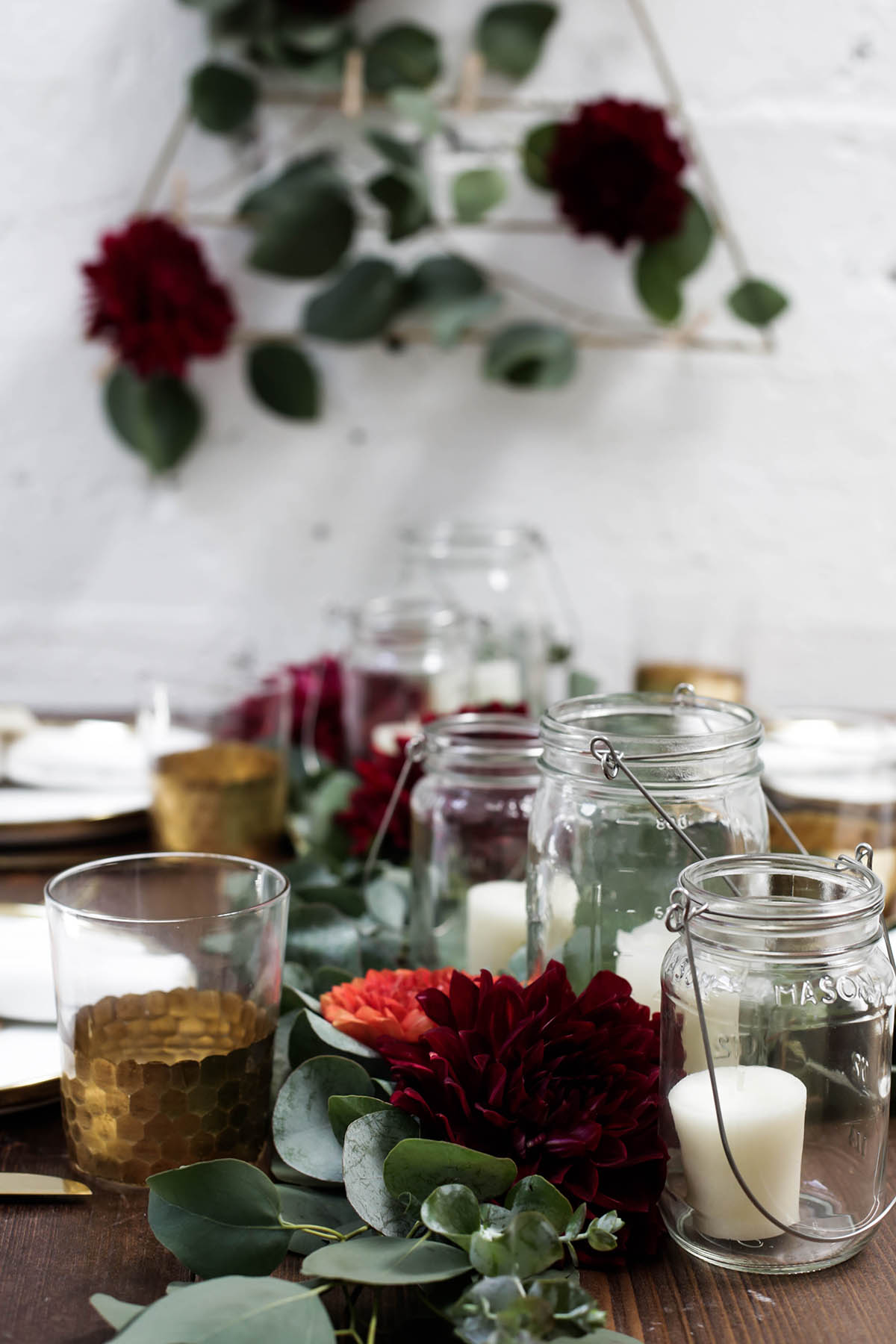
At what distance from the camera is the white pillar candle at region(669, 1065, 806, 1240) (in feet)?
1.27

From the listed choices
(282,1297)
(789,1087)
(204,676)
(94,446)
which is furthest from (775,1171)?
(94,446)

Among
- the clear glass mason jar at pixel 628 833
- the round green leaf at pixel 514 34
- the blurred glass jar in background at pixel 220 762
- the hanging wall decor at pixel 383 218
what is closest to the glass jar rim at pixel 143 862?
the clear glass mason jar at pixel 628 833

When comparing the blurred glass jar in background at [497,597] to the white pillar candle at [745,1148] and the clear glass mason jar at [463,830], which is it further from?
the white pillar candle at [745,1148]

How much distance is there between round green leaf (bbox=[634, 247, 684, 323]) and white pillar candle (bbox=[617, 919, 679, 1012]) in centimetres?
107

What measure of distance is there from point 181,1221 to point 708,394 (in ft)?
4.21

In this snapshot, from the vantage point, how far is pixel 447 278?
4.69 feet

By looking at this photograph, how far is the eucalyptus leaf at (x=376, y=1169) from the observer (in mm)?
383

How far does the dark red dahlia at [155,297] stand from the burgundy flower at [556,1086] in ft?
3.73

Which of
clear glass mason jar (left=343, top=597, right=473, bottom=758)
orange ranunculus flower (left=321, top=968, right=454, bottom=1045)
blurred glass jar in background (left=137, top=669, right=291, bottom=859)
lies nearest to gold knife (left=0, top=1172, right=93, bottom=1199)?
orange ranunculus flower (left=321, top=968, right=454, bottom=1045)

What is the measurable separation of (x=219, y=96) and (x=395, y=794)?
3.32ft

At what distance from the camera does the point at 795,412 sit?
150 cm

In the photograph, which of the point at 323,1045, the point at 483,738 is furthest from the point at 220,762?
the point at 323,1045

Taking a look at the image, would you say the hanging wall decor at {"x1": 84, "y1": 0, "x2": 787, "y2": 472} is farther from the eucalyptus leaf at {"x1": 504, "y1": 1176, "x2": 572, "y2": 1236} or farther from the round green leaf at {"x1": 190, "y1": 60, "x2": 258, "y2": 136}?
the eucalyptus leaf at {"x1": 504, "y1": 1176, "x2": 572, "y2": 1236}

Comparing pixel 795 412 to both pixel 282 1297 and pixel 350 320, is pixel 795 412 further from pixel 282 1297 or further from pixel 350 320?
pixel 282 1297
